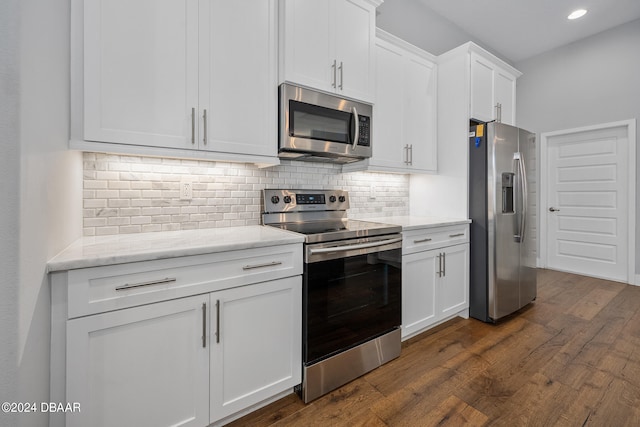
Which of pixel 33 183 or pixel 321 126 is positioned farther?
pixel 321 126

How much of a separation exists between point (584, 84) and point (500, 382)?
175 inches

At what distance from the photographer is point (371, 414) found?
155 cm

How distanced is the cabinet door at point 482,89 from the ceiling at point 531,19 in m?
0.91

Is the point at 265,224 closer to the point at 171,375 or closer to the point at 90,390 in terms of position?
the point at 171,375

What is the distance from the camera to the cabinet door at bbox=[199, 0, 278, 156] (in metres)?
1.61

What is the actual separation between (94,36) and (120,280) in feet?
3.67

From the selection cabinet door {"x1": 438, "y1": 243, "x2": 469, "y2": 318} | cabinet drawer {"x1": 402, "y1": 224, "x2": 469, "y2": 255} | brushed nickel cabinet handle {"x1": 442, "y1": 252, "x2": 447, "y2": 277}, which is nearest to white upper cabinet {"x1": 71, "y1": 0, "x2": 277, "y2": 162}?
cabinet drawer {"x1": 402, "y1": 224, "x2": 469, "y2": 255}

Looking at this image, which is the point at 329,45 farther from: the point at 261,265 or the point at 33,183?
the point at 33,183

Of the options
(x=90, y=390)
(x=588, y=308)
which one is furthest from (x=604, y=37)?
(x=90, y=390)

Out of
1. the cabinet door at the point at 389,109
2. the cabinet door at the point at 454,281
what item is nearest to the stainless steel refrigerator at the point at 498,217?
the cabinet door at the point at 454,281

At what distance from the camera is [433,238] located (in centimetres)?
241

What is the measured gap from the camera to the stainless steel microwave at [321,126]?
1854 millimetres

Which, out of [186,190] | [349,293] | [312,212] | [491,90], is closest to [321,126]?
[312,212]

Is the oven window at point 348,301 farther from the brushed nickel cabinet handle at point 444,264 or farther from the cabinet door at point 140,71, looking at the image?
the cabinet door at point 140,71
